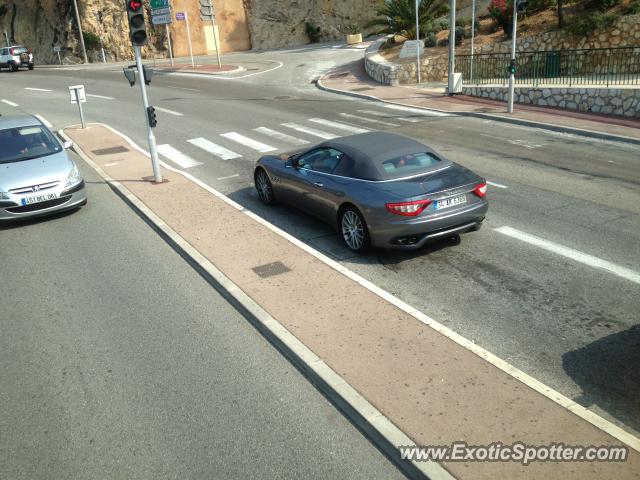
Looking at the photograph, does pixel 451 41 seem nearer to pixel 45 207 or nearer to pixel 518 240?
pixel 518 240

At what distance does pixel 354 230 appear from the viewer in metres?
9.34

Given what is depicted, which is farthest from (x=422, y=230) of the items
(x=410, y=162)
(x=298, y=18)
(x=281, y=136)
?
(x=298, y=18)

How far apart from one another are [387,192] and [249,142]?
10236 millimetres

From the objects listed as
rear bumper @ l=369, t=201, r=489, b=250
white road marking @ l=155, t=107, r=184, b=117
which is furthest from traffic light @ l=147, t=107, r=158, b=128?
white road marking @ l=155, t=107, r=184, b=117

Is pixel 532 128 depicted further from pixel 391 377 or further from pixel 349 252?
pixel 391 377

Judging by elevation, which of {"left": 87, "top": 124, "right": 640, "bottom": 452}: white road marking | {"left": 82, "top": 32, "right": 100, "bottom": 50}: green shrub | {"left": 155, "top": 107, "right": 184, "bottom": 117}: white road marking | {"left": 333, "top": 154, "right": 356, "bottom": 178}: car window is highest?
{"left": 82, "top": 32, "right": 100, "bottom": 50}: green shrub

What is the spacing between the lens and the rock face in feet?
172

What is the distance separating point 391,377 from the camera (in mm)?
5891

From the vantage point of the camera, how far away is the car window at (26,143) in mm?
12109

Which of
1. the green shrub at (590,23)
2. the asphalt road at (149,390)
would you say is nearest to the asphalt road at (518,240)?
the asphalt road at (149,390)

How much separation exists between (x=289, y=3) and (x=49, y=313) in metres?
50.1

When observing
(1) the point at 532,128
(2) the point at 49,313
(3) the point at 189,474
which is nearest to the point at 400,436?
(3) the point at 189,474

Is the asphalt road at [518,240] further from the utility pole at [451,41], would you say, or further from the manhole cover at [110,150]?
the utility pole at [451,41]

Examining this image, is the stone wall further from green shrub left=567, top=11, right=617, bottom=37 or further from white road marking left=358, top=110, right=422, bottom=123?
green shrub left=567, top=11, right=617, bottom=37
